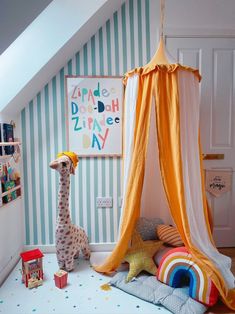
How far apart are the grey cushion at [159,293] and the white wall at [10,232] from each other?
90 cm

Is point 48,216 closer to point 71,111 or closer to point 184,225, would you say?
point 71,111

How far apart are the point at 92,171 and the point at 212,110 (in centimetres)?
135

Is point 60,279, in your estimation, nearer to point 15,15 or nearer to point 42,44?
point 15,15

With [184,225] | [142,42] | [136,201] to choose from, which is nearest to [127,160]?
[136,201]

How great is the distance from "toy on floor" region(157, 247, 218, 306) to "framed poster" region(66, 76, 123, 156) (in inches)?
44.4

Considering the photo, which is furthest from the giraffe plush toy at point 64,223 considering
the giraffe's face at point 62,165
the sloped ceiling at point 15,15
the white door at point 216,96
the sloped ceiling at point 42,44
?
the white door at point 216,96

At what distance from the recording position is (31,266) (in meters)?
1.68

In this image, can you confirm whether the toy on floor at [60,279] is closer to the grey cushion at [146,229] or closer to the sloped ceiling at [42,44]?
the grey cushion at [146,229]

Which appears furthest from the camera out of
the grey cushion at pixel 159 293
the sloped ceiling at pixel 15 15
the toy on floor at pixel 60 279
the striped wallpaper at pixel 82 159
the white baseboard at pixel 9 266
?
the striped wallpaper at pixel 82 159

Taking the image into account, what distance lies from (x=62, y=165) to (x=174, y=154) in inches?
33.9

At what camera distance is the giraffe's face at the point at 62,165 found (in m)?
1.71

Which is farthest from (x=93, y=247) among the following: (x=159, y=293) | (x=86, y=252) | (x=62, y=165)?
(x=62, y=165)

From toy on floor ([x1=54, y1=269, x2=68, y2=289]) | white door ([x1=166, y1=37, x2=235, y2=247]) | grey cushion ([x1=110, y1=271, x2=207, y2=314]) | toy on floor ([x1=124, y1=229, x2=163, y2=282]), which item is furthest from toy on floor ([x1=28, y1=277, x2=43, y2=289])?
white door ([x1=166, y1=37, x2=235, y2=247])

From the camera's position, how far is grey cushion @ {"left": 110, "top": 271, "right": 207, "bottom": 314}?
1397mm
